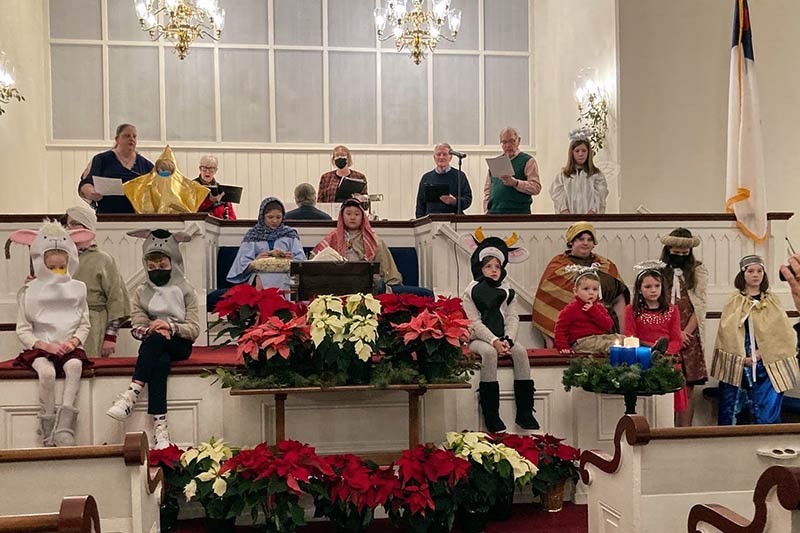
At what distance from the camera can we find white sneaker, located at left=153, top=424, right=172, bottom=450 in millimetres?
5184

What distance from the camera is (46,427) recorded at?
5195 millimetres

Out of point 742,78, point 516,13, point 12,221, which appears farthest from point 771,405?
point 516,13

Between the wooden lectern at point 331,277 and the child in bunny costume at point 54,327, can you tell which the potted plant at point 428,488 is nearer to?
the wooden lectern at point 331,277

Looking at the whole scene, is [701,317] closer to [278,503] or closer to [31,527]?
[278,503]

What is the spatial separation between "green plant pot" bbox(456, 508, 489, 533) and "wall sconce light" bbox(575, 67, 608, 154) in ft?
22.5

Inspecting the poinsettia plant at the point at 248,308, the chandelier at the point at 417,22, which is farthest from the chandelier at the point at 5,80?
the poinsettia plant at the point at 248,308

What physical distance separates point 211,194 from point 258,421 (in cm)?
424

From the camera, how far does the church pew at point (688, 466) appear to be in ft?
12.2

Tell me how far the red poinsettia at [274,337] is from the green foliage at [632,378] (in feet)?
5.74

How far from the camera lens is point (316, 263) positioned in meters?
6.10

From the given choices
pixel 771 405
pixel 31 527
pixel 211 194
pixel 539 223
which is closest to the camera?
pixel 31 527

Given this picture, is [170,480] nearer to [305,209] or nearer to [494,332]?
[494,332]

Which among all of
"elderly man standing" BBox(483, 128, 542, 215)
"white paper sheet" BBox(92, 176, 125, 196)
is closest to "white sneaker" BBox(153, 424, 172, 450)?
"white paper sheet" BBox(92, 176, 125, 196)

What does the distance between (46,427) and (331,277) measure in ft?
6.50
